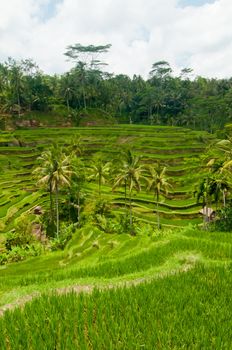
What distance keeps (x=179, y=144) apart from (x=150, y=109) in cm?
4394

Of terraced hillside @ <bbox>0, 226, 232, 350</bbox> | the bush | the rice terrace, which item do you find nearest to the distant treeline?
the rice terrace

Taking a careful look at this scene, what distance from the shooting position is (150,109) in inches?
4592

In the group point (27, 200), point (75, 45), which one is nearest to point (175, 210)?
point (27, 200)

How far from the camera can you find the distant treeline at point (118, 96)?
95500 millimetres

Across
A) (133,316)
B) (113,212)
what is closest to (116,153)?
(113,212)

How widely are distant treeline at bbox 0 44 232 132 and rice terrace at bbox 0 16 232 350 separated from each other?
393 millimetres

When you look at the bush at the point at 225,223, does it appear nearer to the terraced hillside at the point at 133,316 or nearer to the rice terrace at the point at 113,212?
the rice terrace at the point at 113,212

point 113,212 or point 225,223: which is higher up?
point 225,223

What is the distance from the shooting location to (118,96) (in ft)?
392

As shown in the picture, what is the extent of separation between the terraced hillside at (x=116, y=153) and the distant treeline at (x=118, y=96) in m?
15.1

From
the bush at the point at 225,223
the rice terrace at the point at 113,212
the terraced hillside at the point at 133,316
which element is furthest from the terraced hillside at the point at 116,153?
the terraced hillside at the point at 133,316

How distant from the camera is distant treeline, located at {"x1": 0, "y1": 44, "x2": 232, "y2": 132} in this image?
9550 centimetres

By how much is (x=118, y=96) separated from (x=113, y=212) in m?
76.8

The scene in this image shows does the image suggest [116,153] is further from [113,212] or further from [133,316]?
[133,316]
